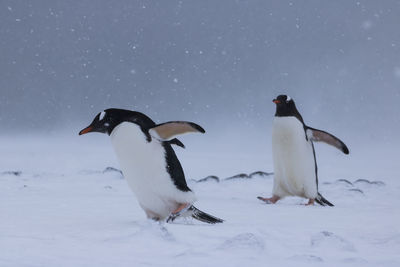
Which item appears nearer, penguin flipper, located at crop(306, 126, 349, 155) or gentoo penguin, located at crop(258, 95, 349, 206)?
penguin flipper, located at crop(306, 126, 349, 155)

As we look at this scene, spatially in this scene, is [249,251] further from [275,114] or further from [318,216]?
[275,114]

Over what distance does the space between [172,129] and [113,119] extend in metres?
0.68

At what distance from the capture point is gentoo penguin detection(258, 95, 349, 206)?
7.43 meters

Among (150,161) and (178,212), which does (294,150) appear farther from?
(150,161)

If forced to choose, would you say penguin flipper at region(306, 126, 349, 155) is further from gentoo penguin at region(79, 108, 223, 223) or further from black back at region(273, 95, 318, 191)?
gentoo penguin at region(79, 108, 223, 223)

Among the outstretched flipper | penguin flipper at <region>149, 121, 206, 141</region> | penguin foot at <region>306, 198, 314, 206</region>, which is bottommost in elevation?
the outstretched flipper

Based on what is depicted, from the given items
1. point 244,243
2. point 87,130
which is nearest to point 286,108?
point 87,130

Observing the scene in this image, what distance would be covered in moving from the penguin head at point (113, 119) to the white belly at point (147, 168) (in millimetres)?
71

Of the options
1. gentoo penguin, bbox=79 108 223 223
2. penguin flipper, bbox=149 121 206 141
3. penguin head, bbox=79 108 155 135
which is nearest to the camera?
penguin flipper, bbox=149 121 206 141

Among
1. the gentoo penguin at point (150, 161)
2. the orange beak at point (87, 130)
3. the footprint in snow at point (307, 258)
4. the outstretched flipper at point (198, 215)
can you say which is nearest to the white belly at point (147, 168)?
the gentoo penguin at point (150, 161)

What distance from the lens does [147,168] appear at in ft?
15.2

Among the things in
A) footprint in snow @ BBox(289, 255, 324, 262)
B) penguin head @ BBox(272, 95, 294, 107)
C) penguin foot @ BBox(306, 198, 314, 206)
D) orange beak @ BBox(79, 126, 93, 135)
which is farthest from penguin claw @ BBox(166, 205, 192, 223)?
penguin head @ BBox(272, 95, 294, 107)

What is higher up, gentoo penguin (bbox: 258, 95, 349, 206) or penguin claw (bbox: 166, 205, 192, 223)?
gentoo penguin (bbox: 258, 95, 349, 206)

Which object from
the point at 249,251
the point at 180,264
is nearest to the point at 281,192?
the point at 249,251
